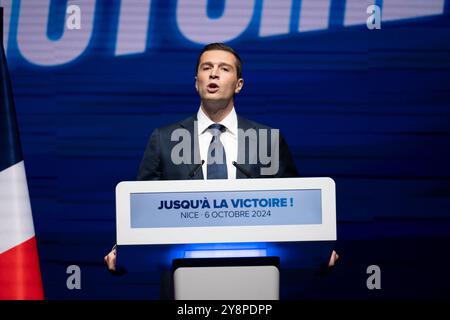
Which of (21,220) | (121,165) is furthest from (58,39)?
(21,220)

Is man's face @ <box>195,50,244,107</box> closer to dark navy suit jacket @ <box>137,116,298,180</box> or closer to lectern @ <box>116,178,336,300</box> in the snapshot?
dark navy suit jacket @ <box>137,116,298,180</box>

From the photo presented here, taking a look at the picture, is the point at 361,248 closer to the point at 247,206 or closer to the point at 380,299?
the point at 380,299

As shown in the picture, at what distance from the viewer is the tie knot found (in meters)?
2.68

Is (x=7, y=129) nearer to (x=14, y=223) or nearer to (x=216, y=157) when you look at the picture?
(x=14, y=223)

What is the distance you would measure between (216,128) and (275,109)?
3.12 ft

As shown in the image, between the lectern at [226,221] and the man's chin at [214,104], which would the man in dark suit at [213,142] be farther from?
the lectern at [226,221]

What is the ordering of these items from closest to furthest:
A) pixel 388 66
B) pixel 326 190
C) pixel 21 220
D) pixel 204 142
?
pixel 326 190 → pixel 204 142 → pixel 21 220 → pixel 388 66

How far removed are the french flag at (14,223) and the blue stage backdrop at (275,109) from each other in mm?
181

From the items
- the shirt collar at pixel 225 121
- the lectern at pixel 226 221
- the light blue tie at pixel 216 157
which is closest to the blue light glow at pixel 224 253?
the lectern at pixel 226 221

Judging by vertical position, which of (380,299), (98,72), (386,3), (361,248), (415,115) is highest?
(386,3)

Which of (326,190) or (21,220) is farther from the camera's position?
(21,220)

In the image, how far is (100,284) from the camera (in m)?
3.52

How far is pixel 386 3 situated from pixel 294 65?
0.63 m

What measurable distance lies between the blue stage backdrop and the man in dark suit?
1.90ft
